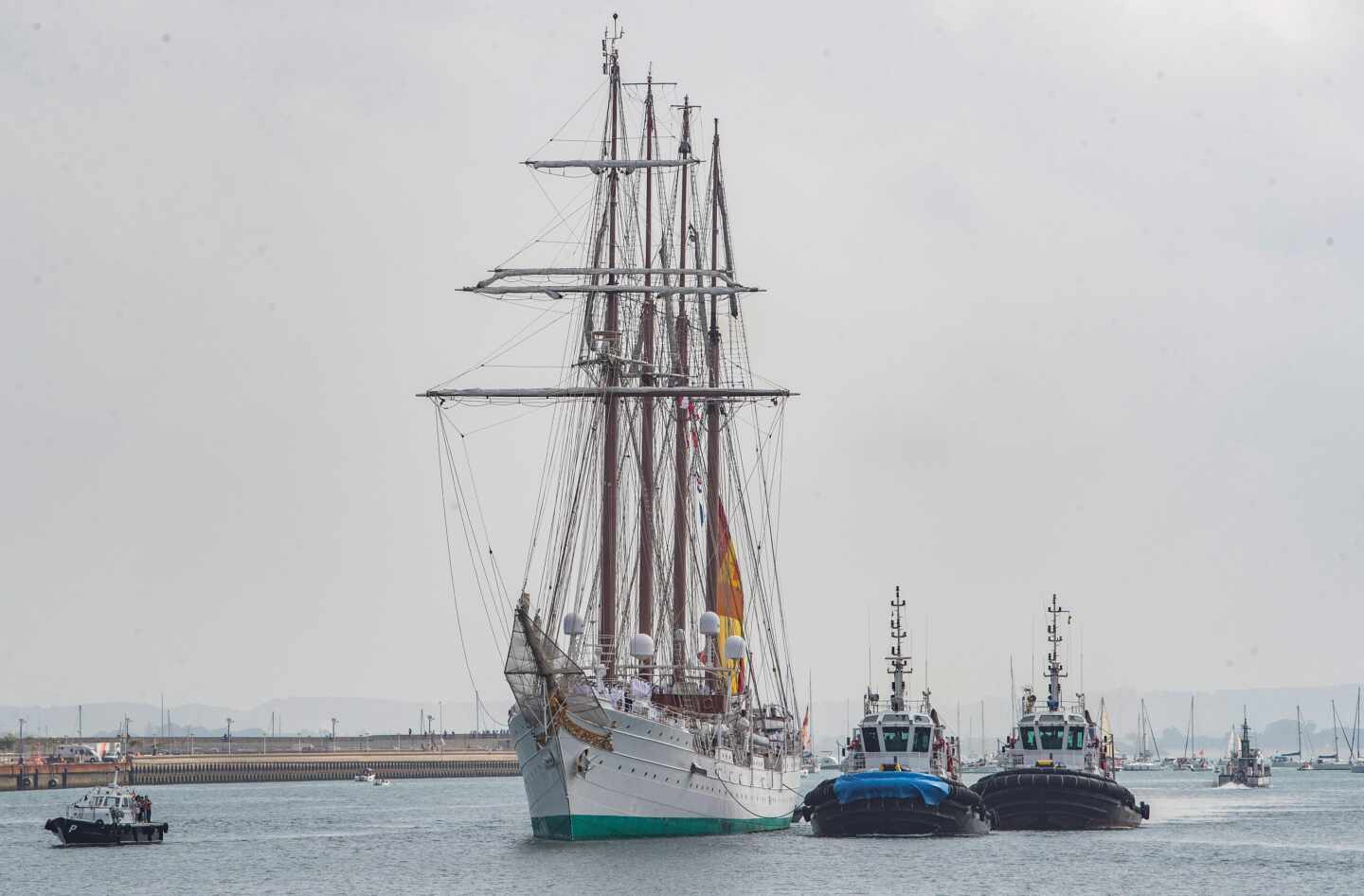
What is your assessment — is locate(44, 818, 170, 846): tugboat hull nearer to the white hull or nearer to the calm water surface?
the calm water surface

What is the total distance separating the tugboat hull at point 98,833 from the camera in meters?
116

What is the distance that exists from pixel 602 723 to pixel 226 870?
20.8m

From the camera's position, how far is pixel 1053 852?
101625mm

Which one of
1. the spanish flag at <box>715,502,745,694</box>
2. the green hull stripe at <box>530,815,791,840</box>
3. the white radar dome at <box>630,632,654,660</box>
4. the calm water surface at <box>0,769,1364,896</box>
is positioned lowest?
the calm water surface at <box>0,769,1364,896</box>

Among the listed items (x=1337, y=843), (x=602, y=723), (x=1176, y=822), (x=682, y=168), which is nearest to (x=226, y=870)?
(x=602, y=723)

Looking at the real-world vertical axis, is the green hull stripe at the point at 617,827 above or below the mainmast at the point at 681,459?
below

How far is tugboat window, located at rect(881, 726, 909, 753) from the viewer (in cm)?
11281

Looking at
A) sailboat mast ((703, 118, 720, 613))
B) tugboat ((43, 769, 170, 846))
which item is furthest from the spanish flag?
tugboat ((43, 769, 170, 846))

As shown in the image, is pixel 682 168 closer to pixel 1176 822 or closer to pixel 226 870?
pixel 226 870

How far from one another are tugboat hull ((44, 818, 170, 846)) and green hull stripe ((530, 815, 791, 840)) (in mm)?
27841

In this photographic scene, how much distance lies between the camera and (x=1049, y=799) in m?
118

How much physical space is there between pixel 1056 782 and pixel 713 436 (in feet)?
97.3

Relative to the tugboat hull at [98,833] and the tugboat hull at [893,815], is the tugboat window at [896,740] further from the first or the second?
the tugboat hull at [98,833]

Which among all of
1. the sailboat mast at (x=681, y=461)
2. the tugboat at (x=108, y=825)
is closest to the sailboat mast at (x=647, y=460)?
the sailboat mast at (x=681, y=461)
